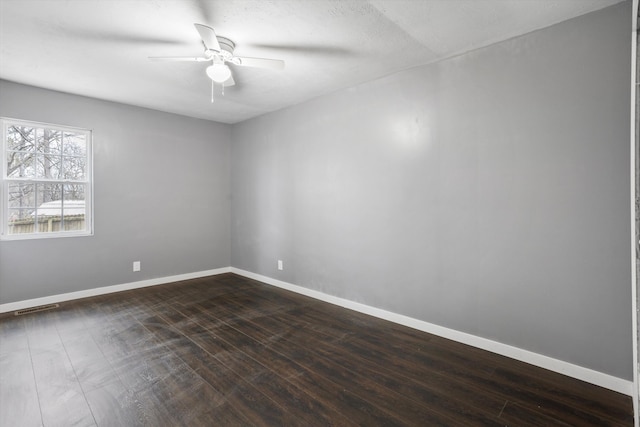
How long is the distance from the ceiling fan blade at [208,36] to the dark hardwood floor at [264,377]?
2367 millimetres

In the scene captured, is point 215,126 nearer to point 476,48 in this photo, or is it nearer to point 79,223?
point 79,223

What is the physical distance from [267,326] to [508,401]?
204 centimetres

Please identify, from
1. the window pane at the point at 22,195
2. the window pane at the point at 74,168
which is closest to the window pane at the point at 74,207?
the window pane at the point at 74,168

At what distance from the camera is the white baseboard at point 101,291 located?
3430mm

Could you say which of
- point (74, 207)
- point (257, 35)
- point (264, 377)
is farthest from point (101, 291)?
point (257, 35)

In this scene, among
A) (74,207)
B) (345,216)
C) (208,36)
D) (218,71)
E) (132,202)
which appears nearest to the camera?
(208,36)

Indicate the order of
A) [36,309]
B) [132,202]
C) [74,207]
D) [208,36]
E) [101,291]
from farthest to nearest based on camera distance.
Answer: [132,202] < [101,291] < [74,207] < [36,309] < [208,36]

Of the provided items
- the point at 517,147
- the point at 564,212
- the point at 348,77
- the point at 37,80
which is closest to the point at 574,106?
the point at 517,147

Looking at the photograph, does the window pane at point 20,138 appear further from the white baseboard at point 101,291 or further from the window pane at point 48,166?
the white baseboard at point 101,291

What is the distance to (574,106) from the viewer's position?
2.15m

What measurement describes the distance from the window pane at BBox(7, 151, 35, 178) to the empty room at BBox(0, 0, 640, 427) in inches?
0.7

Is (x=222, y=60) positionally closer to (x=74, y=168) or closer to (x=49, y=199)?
(x=74, y=168)

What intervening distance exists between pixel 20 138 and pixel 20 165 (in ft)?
1.02

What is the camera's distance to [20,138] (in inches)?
138
